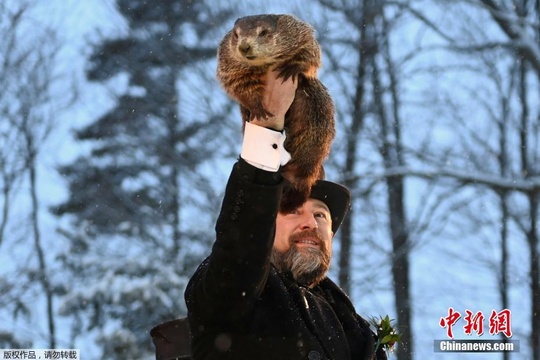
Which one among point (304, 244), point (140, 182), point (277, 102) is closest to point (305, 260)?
point (304, 244)

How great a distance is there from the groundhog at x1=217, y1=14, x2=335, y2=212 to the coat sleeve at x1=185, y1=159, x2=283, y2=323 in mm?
253

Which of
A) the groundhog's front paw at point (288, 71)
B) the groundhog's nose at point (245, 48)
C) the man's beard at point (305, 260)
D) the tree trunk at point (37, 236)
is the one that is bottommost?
the man's beard at point (305, 260)

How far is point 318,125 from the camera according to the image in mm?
3176

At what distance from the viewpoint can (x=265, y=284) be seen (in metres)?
2.44

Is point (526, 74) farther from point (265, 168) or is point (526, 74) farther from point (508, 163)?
point (265, 168)

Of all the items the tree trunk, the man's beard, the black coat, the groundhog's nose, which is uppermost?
the tree trunk

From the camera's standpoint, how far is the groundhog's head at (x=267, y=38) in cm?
270

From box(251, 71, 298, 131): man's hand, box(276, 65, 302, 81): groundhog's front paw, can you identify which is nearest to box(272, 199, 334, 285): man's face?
box(276, 65, 302, 81): groundhog's front paw

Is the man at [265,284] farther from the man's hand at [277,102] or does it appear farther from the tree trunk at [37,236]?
the tree trunk at [37,236]

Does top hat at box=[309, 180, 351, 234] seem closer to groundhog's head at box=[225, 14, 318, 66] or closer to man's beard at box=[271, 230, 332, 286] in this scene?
man's beard at box=[271, 230, 332, 286]

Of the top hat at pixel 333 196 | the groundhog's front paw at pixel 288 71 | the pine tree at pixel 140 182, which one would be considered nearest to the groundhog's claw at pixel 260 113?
the groundhog's front paw at pixel 288 71

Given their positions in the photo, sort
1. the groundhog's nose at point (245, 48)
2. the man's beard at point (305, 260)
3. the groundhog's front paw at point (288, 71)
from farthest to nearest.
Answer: the man's beard at point (305, 260) < the groundhog's nose at point (245, 48) < the groundhog's front paw at point (288, 71)

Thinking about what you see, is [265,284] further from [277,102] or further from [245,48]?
[245,48]

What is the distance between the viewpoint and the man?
2.10 metres
